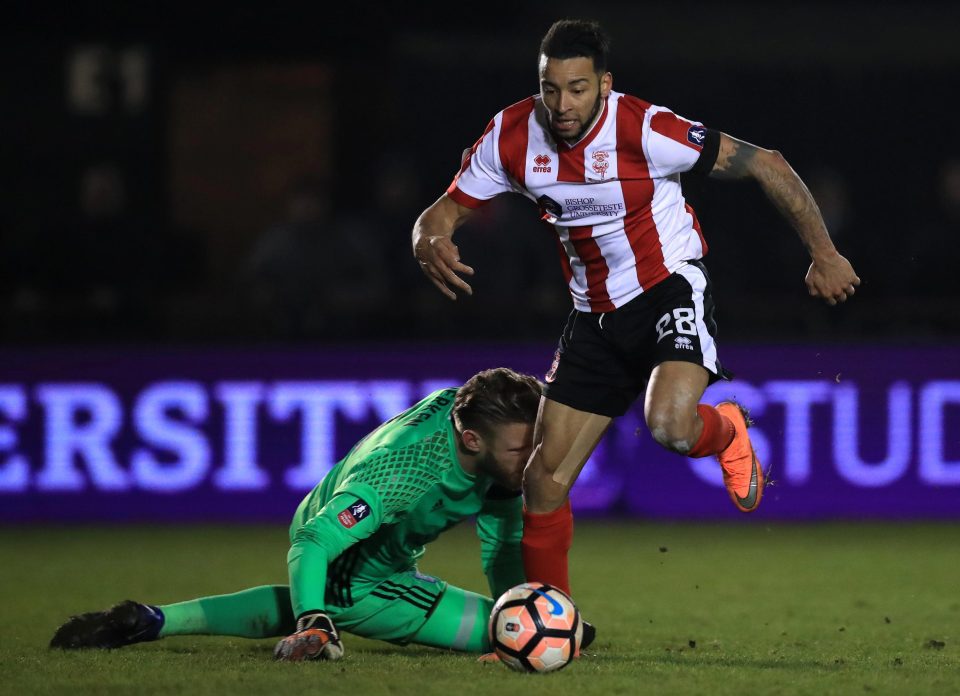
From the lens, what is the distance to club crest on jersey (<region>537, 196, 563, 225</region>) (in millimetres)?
5609

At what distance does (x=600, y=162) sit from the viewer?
18.0ft

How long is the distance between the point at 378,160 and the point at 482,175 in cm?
918

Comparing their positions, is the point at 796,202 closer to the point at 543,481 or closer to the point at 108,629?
the point at 543,481

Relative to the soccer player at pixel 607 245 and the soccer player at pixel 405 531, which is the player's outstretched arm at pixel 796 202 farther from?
the soccer player at pixel 405 531

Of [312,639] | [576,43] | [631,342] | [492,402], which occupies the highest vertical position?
[576,43]

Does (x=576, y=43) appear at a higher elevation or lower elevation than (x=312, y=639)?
higher

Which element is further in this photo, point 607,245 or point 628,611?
point 628,611

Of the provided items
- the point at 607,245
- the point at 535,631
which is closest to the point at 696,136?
the point at 607,245

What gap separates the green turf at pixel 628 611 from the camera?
16.1ft

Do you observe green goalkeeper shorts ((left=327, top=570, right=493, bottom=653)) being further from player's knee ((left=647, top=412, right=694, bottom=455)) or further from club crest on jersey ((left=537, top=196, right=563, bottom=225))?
club crest on jersey ((left=537, top=196, right=563, bottom=225))

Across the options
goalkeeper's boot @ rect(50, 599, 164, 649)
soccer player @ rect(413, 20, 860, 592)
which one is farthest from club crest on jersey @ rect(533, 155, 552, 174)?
goalkeeper's boot @ rect(50, 599, 164, 649)

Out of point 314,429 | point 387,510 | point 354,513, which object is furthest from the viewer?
point 314,429

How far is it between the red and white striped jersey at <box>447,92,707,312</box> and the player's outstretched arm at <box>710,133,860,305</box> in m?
0.13

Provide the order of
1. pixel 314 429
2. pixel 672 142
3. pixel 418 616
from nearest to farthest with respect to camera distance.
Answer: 1. pixel 672 142
2. pixel 418 616
3. pixel 314 429
